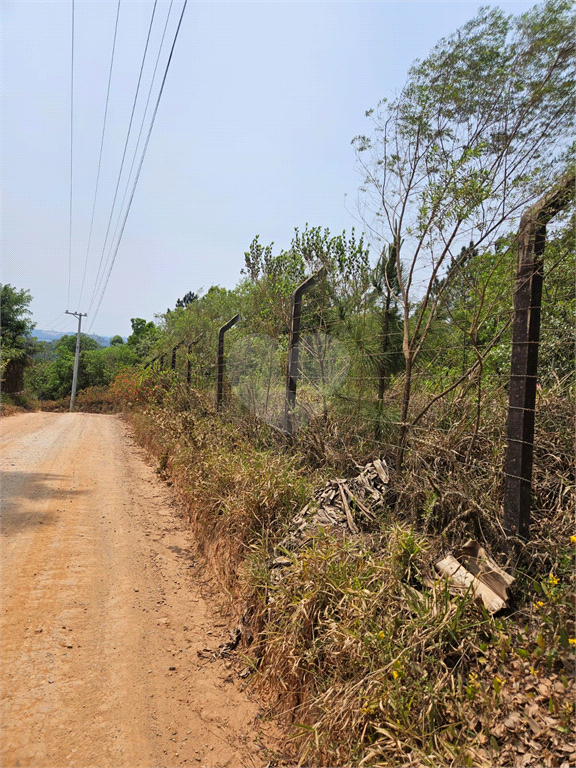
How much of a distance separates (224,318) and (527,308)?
9.09 metres

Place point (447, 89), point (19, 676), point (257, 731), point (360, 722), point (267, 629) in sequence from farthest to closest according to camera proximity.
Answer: point (447, 89)
point (267, 629)
point (19, 676)
point (257, 731)
point (360, 722)

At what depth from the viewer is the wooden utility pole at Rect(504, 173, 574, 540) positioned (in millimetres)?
2602

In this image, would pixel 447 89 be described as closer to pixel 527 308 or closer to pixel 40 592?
pixel 527 308

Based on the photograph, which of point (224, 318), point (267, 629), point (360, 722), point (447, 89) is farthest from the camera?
point (224, 318)

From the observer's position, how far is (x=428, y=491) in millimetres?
3090

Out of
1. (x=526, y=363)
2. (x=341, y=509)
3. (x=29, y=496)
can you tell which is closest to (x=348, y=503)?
(x=341, y=509)

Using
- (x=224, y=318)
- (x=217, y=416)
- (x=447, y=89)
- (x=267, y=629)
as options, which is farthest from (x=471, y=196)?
(x=224, y=318)

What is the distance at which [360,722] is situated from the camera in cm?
210

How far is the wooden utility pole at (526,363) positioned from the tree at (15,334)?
2254 centimetres

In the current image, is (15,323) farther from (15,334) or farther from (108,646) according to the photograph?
(108,646)

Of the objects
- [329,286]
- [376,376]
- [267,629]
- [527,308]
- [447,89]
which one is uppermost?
[447,89]

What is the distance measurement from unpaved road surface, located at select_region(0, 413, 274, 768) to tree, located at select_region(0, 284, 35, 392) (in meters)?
18.1

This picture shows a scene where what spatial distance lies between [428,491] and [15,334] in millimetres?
24259

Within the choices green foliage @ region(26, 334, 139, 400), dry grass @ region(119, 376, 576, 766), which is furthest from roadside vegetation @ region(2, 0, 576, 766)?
green foliage @ region(26, 334, 139, 400)
